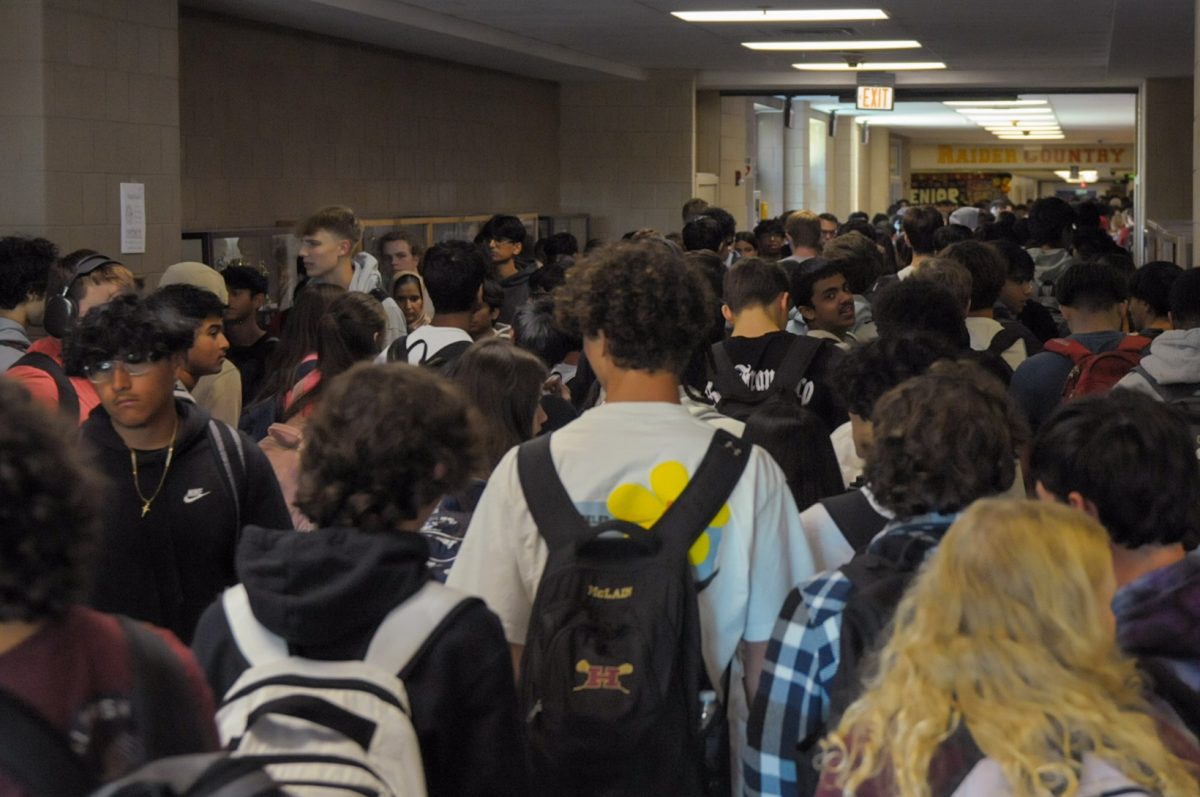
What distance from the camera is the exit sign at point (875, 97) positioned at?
54.0ft

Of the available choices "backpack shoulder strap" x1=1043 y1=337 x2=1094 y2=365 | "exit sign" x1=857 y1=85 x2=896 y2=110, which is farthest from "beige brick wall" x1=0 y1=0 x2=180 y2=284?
"exit sign" x1=857 y1=85 x2=896 y2=110

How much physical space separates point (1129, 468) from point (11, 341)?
3770mm

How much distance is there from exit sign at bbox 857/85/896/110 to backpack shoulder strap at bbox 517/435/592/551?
1431 cm

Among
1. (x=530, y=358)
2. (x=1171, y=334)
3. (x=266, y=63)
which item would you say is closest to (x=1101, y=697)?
(x=530, y=358)

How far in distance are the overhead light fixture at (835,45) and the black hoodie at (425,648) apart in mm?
12468

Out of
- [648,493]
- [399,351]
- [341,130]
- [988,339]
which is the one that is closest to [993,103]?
[341,130]

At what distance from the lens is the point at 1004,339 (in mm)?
5699

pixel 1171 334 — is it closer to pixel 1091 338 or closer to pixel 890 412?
pixel 1091 338

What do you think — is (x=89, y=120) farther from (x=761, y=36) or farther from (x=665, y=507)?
(x=761, y=36)

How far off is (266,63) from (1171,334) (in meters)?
8.61

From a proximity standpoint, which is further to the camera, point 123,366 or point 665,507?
point 123,366

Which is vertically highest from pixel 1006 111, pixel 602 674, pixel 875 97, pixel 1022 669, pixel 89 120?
pixel 1006 111

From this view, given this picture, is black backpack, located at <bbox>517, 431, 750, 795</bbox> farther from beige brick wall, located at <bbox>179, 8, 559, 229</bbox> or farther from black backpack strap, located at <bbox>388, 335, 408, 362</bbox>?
beige brick wall, located at <bbox>179, 8, 559, 229</bbox>

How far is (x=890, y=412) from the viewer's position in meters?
2.63
